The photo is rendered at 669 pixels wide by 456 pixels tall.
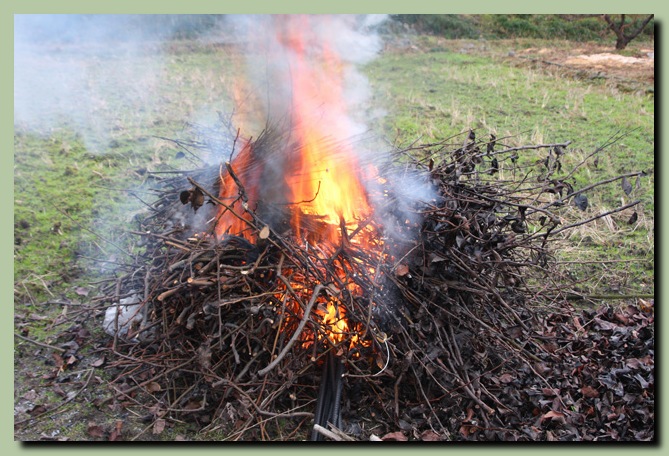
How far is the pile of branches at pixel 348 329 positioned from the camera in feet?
12.9

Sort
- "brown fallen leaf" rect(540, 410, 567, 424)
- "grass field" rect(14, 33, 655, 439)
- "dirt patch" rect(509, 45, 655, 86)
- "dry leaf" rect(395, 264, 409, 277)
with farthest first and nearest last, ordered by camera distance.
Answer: "dirt patch" rect(509, 45, 655, 86) < "grass field" rect(14, 33, 655, 439) < "dry leaf" rect(395, 264, 409, 277) < "brown fallen leaf" rect(540, 410, 567, 424)

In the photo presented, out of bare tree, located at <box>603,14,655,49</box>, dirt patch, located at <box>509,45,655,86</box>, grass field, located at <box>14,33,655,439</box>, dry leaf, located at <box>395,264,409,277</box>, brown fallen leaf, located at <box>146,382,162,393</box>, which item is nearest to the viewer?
dry leaf, located at <box>395,264,409,277</box>

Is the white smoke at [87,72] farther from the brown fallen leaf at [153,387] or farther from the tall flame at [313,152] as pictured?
the brown fallen leaf at [153,387]

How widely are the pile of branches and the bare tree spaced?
9.86 meters

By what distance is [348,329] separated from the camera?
4180 millimetres

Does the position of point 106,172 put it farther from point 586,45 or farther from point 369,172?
point 586,45

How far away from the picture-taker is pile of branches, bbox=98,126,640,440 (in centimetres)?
394

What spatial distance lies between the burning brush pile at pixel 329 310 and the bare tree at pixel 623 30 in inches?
390

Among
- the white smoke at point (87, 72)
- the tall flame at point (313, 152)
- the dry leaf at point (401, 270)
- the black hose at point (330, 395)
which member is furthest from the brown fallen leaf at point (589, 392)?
the white smoke at point (87, 72)

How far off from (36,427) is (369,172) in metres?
3.16

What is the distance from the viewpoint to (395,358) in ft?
13.1

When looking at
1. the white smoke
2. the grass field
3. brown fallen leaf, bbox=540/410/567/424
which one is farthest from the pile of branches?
the white smoke

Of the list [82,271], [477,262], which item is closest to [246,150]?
[477,262]

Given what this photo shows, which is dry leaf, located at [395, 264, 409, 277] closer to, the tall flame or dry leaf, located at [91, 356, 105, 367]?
the tall flame
